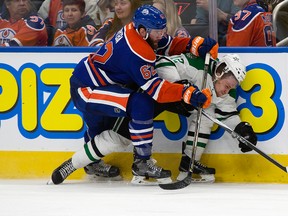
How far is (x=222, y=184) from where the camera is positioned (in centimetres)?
507

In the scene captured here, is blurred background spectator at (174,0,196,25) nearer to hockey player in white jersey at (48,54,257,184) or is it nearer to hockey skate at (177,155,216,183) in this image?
hockey player in white jersey at (48,54,257,184)

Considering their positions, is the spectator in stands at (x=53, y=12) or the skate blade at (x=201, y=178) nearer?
the skate blade at (x=201, y=178)

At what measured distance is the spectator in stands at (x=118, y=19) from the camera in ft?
17.1

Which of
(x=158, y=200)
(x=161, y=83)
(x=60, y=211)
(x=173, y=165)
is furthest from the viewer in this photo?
(x=173, y=165)

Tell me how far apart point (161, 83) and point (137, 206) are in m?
0.91

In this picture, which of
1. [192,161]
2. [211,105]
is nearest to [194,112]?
[211,105]

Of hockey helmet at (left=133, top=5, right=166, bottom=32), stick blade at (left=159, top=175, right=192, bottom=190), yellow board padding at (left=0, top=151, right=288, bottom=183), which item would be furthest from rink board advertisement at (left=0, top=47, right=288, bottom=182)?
hockey helmet at (left=133, top=5, right=166, bottom=32)

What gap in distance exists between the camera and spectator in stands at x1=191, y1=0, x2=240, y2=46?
5.14 metres

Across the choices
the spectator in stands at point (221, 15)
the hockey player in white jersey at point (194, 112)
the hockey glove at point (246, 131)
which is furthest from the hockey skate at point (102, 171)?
the spectator in stands at point (221, 15)

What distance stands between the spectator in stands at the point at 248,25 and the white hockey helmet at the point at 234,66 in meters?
0.20

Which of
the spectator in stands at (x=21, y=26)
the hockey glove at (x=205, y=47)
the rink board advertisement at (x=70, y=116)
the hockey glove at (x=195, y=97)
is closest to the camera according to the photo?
the hockey glove at (x=195, y=97)

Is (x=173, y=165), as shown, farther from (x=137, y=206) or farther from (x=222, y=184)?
(x=137, y=206)

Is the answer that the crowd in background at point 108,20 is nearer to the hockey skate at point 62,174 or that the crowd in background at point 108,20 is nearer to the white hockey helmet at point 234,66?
the white hockey helmet at point 234,66

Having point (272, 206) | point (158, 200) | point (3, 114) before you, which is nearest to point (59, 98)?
point (3, 114)
